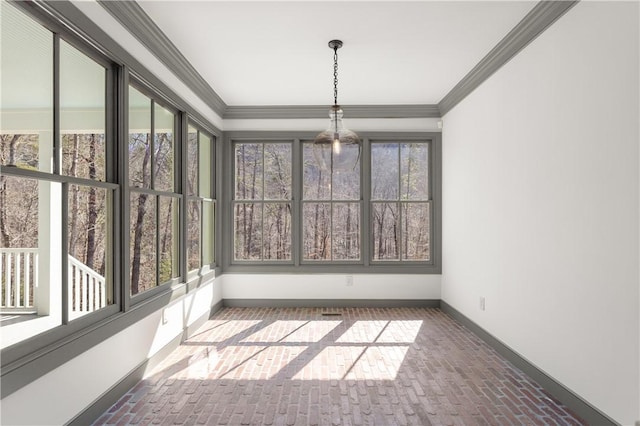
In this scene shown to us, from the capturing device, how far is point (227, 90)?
5.04 metres

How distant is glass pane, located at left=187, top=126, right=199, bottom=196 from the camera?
468cm

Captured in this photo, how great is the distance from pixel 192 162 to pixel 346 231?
7.82ft

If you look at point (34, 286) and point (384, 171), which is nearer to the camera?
point (34, 286)

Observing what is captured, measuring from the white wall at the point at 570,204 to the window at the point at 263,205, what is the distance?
9.00 feet

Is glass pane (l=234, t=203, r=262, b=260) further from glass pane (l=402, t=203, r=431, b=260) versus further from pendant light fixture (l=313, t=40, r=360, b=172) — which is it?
pendant light fixture (l=313, t=40, r=360, b=172)

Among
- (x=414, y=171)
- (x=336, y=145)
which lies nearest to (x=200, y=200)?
(x=336, y=145)

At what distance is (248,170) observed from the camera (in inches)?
235

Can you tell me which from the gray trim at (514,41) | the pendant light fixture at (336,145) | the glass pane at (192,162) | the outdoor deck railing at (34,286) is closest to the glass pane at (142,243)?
the outdoor deck railing at (34,286)

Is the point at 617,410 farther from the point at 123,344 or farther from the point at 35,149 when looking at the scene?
the point at 35,149

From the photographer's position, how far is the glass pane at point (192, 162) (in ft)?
15.3

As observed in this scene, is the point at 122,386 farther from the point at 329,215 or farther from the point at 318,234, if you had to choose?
the point at 329,215

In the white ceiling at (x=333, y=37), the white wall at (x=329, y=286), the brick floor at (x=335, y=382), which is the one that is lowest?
the brick floor at (x=335, y=382)

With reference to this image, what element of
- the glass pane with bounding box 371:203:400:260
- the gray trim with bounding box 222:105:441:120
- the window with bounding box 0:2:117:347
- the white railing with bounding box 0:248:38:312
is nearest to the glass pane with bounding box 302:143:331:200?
the gray trim with bounding box 222:105:441:120

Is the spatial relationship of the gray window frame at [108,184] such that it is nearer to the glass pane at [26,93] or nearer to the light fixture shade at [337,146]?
the glass pane at [26,93]
